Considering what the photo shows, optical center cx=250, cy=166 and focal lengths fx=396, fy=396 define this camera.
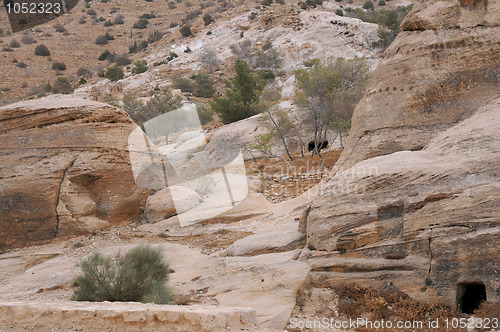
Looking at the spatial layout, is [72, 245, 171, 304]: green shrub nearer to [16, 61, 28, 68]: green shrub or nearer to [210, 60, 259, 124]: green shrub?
[210, 60, 259, 124]: green shrub

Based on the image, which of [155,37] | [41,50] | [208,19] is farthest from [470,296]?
[155,37]

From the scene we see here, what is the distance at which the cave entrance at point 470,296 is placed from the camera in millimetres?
5176

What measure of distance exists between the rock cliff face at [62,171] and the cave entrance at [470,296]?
928 centimetres

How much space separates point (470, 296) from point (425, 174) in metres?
1.78

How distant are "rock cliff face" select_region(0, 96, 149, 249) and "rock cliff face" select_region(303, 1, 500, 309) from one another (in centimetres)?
690

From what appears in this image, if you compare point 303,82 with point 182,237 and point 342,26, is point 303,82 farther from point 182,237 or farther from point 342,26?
point 342,26

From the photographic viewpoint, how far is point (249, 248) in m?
7.84

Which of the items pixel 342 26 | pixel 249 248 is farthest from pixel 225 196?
pixel 342 26

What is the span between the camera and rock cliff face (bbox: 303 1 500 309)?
5.25 metres

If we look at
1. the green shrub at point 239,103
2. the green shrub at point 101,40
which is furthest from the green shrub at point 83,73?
the green shrub at point 239,103

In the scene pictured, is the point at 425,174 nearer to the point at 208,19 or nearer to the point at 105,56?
the point at 105,56

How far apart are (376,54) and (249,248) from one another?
24931 mm

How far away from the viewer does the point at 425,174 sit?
586 centimetres

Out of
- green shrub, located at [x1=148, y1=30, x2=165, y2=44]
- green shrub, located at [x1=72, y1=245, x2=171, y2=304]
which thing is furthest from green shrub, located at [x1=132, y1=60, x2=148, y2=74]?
green shrub, located at [x1=72, y1=245, x2=171, y2=304]
